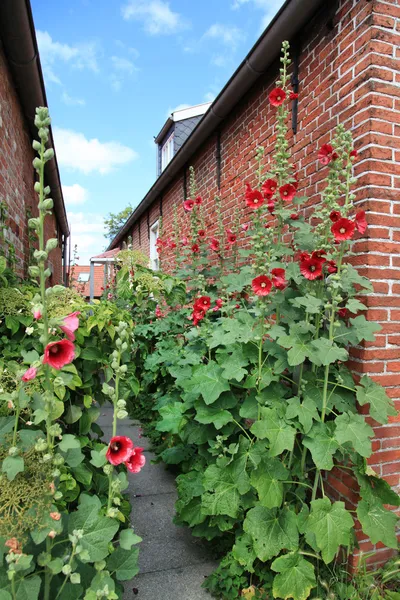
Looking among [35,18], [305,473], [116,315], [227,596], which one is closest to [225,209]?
[35,18]

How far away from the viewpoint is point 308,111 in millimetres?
2855

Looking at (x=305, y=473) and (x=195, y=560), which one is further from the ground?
(x=305, y=473)

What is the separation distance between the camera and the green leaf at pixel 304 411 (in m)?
1.78

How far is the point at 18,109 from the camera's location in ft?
11.8

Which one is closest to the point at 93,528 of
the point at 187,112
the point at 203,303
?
the point at 203,303

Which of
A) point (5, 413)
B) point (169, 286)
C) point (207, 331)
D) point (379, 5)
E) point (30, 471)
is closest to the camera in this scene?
point (30, 471)

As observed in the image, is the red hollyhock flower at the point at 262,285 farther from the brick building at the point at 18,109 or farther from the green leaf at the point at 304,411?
the brick building at the point at 18,109

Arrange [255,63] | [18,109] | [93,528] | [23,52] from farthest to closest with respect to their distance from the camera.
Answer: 1. [18,109]
2. [255,63]
3. [23,52]
4. [93,528]

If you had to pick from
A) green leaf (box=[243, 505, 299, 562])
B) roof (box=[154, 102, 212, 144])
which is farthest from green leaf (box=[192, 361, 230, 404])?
roof (box=[154, 102, 212, 144])

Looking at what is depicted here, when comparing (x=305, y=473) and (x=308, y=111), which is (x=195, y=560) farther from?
(x=308, y=111)

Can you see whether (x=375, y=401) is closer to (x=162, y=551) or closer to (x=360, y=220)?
(x=360, y=220)

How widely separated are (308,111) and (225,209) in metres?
1.85

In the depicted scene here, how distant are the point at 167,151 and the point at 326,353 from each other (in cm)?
1061

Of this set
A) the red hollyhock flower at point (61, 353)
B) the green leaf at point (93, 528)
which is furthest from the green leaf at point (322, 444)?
the red hollyhock flower at point (61, 353)
